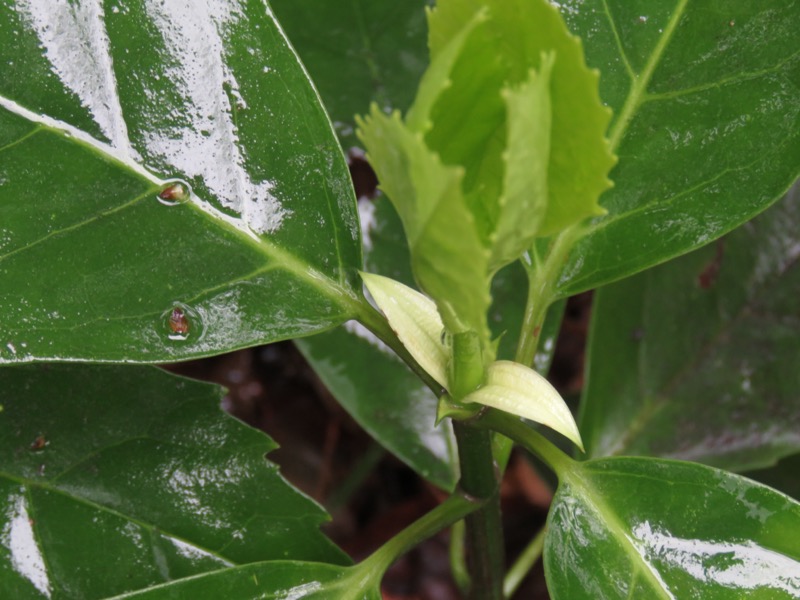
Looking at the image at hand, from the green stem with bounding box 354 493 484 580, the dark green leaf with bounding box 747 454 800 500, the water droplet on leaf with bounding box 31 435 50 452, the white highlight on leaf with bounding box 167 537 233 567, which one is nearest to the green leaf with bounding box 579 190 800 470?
the dark green leaf with bounding box 747 454 800 500

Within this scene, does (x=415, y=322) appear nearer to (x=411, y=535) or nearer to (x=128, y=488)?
(x=411, y=535)

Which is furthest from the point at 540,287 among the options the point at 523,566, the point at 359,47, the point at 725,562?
the point at 523,566

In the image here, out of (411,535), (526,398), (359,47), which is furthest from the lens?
(359,47)

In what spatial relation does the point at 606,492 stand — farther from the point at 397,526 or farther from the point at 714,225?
the point at 397,526

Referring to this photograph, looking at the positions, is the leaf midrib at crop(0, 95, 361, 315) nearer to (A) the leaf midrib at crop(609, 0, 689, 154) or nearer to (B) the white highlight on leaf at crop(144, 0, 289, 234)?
(B) the white highlight on leaf at crop(144, 0, 289, 234)

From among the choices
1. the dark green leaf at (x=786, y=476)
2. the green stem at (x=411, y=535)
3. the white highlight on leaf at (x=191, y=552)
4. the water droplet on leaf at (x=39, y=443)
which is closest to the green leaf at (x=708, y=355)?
the dark green leaf at (x=786, y=476)

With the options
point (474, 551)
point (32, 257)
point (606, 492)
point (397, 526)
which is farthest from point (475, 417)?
point (397, 526)

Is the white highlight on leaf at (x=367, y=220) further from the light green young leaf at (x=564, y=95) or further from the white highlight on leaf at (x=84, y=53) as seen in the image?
the light green young leaf at (x=564, y=95)

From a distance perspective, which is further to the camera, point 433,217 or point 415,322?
point 415,322
